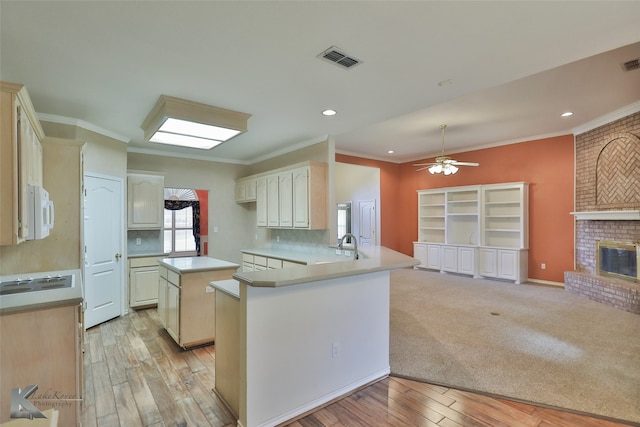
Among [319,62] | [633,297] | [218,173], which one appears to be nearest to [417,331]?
[319,62]

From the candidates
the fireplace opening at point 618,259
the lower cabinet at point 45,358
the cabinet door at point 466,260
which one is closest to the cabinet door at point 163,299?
the lower cabinet at point 45,358

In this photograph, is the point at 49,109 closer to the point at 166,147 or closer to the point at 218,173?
the point at 166,147

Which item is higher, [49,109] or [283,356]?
[49,109]

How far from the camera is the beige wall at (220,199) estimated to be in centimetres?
598

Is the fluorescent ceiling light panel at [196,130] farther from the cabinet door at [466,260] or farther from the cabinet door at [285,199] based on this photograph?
the cabinet door at [466,260]

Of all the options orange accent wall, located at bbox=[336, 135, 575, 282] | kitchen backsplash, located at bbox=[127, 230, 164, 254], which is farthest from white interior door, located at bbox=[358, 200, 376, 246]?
kitchen backsplash, located at bbox=[127, 230, 164, 254]

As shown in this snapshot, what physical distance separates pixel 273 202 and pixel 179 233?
3640mm

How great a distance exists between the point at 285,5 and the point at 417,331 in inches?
143

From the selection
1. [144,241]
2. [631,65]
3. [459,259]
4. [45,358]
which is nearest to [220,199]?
[144,241]

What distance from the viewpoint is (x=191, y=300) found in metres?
3.44

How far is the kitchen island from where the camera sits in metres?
3.40

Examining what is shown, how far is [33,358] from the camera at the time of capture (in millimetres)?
1881

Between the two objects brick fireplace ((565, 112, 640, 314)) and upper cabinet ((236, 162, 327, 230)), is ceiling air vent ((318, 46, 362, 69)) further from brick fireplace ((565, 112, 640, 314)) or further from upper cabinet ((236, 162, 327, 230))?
brick fireplace ((565, 112, 640, 314))

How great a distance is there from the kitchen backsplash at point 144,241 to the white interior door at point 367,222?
16.3 ft
